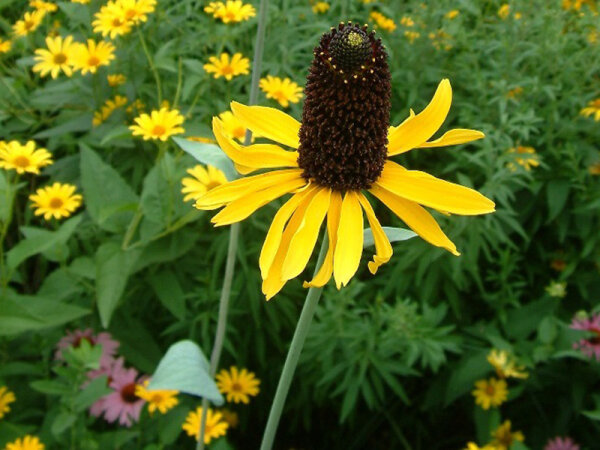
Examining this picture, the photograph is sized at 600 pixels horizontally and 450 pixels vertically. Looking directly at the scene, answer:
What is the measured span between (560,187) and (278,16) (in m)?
1.14

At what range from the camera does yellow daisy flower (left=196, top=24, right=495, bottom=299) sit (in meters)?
0.88

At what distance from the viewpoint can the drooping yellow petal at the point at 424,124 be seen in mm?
903

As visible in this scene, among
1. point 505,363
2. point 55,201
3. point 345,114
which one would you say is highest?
point 345,114

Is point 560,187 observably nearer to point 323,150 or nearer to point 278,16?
point 278,16

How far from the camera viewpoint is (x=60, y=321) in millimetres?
1731

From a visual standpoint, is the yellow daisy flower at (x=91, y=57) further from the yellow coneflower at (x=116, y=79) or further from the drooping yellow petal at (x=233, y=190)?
the drooping yellow petal at (x=233, y=190)

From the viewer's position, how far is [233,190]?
919mm

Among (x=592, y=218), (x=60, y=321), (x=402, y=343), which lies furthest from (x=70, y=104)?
(x=592, y=218)

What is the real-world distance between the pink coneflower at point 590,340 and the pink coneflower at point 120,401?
122 centimetres

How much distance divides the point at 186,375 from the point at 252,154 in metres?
0.40

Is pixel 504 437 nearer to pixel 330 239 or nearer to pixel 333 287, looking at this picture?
pixel 333 287

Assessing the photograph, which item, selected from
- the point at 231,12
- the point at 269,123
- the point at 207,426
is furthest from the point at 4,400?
the point at 231,12

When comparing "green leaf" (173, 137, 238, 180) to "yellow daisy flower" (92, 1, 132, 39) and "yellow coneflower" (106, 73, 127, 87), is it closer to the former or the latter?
"yellow daisy flower" (92, 1, 132, 39)

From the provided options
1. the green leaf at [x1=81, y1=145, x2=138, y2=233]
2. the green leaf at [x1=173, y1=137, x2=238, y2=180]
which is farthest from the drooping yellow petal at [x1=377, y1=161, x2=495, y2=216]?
the green leaf at [x1=81, y1=145, x2=138, y2=233]
